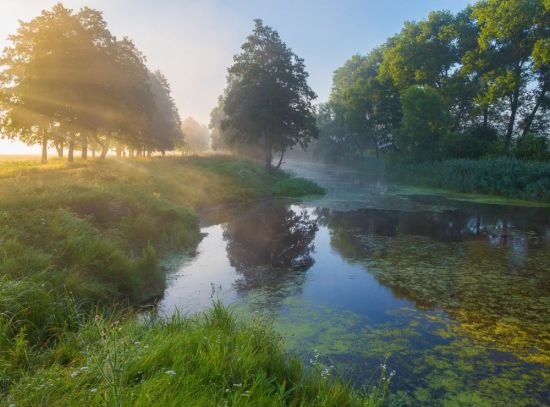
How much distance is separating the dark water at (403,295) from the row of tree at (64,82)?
1888 centimetres

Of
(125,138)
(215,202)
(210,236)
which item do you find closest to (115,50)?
(125,138)

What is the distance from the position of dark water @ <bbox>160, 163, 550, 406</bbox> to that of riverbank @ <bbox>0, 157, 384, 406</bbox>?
0.94m

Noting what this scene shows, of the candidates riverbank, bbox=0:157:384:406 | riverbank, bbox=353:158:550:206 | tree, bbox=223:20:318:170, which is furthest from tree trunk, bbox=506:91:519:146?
riverbank, bbox=0:157:384:406

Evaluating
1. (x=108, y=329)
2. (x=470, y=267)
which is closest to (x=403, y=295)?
(x=470, y=267)

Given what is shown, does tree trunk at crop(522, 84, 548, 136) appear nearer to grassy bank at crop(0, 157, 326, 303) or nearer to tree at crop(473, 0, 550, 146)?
tree at crop(473, 0, 550, 146)

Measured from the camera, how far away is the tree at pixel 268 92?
108 feet

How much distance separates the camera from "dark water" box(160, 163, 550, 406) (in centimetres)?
491

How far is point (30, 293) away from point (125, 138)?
33607 millimetres

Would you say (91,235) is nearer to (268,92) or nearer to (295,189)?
(295,189)

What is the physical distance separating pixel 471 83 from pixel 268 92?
78.5ft

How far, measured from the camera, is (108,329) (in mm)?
3635

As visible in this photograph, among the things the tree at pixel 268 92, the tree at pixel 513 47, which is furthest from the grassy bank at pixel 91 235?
the tree at pixel 513 47

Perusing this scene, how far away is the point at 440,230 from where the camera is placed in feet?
49.7

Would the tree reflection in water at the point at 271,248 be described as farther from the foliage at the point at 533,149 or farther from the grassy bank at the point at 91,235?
the foliage at the point at 533,149
